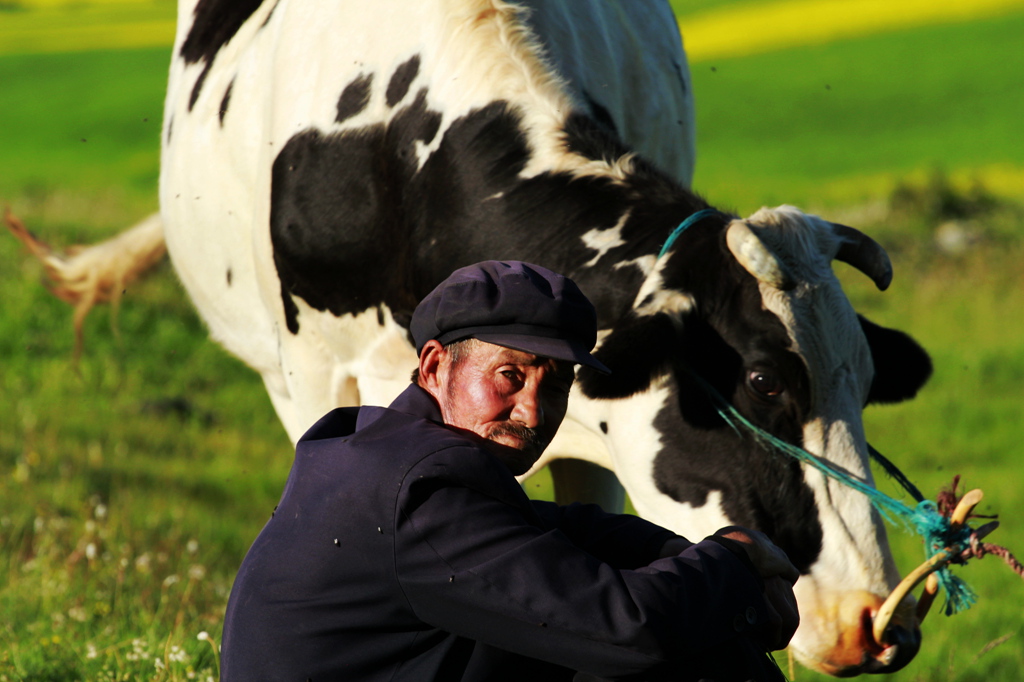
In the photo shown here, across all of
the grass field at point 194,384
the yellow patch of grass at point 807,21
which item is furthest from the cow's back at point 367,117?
the yellow patch of grass at point 807,21

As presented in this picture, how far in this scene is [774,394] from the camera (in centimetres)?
289

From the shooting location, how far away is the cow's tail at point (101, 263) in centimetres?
595

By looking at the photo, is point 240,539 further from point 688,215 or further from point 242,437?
point 688,215

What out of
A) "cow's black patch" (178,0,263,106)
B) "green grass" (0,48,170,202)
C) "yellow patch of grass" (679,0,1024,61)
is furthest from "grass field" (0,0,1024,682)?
"yellow patch of grass" (679,0,1024,61)

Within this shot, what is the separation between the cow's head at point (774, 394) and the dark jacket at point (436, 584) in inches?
37.0

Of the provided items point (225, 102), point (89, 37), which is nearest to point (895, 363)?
point (225, 102)

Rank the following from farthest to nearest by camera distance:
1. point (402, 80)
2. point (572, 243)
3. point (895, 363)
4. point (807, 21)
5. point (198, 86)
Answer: point (807, 21), point (198, 86), point (402, 80), point (895, 363), point (572, 243)

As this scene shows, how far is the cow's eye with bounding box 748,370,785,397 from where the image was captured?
2871 mm

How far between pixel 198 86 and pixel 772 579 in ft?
11.5

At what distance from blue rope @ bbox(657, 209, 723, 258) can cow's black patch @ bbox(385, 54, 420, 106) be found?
103cm

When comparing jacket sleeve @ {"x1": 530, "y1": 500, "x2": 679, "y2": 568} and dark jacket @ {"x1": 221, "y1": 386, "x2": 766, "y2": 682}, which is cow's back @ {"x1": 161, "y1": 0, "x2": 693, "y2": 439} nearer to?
jacket sleeve @ {"x1": 530, "y1": 500, "x2": 679, "y2": 568}

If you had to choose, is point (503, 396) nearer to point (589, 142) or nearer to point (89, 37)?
point (589, 142)

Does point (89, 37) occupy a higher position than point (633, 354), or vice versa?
point (633, 354)

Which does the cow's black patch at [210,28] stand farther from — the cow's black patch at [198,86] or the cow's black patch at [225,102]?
the cow's black patch at [225,102]
